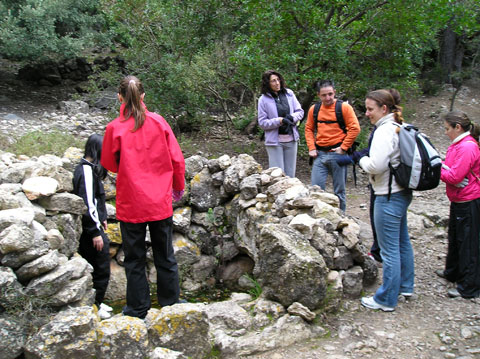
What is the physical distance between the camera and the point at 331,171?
5527 millimetres

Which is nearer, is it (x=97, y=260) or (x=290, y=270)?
(x=290, y=270)

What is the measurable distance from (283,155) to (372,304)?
2.64m

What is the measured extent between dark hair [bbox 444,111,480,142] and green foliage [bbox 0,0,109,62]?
9.76 metres

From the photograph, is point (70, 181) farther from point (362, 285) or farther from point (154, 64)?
point (154, 64)

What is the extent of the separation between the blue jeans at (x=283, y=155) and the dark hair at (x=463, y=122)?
7.05 feet

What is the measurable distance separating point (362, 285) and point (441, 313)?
74 cm

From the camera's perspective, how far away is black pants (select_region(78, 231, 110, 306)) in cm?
439

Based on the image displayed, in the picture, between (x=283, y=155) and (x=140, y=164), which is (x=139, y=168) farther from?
(x=283, y=155)

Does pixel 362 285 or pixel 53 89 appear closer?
pixel 362 285

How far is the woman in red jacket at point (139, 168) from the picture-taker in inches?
138

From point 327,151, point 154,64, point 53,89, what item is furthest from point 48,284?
point 53,89

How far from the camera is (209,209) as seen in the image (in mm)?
6121

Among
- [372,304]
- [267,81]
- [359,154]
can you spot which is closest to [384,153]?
[359,154]

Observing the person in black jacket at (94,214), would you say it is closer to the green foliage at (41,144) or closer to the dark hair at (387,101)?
the dark hair at (387,101)
